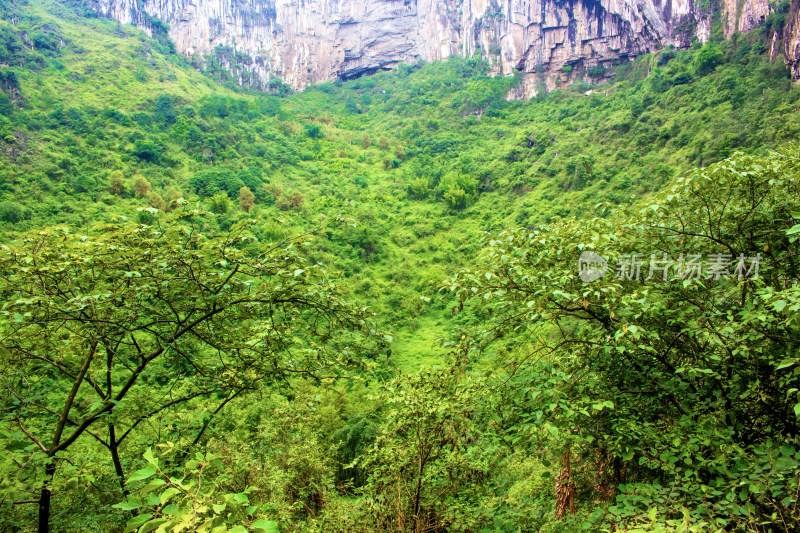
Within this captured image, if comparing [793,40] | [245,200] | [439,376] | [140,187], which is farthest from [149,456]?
[793,40]

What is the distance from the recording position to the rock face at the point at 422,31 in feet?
164

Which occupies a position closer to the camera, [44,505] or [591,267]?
[44,505]

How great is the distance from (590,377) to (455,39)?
78488 millimetres

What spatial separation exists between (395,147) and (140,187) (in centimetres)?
3145

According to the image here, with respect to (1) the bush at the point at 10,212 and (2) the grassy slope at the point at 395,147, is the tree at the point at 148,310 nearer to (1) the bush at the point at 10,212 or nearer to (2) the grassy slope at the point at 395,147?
(2) the grassy slope at the point at 395,147

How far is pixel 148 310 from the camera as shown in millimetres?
2678

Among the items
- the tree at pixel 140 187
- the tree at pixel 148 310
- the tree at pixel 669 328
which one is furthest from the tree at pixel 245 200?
the tree at pixel 669 328

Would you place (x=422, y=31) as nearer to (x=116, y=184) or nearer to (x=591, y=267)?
(x=116, y=184)

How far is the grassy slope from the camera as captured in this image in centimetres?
2684

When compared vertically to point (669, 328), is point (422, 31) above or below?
above

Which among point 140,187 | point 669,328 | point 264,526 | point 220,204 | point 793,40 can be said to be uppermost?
point 793,40

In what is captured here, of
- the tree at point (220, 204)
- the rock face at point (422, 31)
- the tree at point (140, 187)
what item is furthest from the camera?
the rock face at point (422, 31)

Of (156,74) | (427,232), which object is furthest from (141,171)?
(156,74)

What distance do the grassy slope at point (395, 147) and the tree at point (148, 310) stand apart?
39.8 ft
